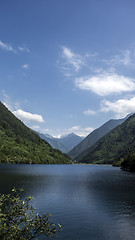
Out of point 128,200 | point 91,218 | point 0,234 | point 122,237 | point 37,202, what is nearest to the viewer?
point 0,234

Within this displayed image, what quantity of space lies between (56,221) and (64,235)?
795 centimetres

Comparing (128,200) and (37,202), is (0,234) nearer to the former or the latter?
(37,202)

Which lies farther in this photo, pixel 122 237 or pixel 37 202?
pixel 37 202

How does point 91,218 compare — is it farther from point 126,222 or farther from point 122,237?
Result: point 122,237

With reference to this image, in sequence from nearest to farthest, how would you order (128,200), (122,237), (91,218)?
(122,237) < (91,218) < (128,200)

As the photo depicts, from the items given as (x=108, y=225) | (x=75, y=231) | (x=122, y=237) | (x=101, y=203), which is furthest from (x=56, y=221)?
(x=101, y=203)

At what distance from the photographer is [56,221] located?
46188 millimetres

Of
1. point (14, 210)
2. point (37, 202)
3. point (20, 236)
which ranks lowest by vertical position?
point (37, 202)

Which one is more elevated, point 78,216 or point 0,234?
point 0,234

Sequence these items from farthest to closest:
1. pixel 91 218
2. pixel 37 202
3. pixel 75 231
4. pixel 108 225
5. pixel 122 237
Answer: pixel 37 202
pixel 91 218
pixel 108 225
pixel 75 231
pixel 122 237

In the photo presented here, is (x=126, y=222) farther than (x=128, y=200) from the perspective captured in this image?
No

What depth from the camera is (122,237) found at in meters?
37.8

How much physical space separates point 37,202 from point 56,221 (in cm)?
1917

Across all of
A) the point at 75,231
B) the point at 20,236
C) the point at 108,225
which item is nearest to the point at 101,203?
the point at 108,225
